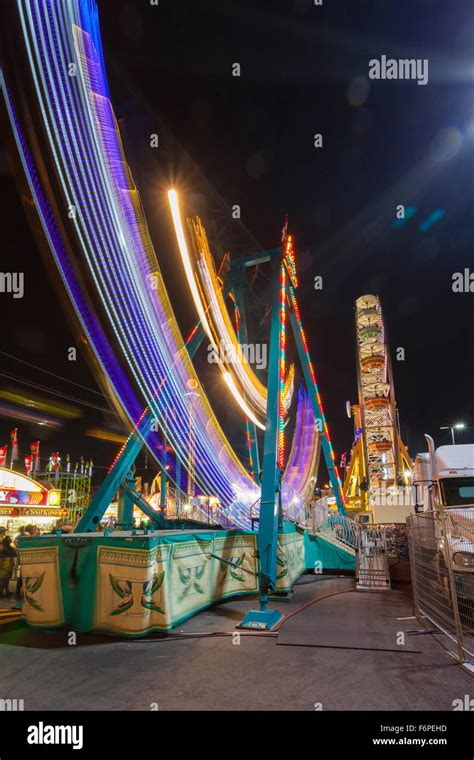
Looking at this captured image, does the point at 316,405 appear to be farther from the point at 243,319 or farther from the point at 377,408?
the point at 377,408

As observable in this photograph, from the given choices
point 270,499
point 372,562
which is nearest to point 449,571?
point 270,499

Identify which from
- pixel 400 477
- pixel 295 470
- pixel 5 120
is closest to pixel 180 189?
pixel 5 120

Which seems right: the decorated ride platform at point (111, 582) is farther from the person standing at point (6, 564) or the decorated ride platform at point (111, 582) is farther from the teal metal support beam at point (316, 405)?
the teal metal support beam at point (316, 405)

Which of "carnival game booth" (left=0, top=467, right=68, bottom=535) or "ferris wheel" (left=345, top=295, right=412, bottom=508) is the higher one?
"ferris wheel" (left=345, top=295, right=412, bottom=508)

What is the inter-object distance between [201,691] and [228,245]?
1143 centimetres

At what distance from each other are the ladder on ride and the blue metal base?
196 inches

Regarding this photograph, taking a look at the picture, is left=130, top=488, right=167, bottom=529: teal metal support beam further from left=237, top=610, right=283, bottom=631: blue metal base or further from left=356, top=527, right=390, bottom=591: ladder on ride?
left=356, top=527, right=390, bottom=591: ladder on ride

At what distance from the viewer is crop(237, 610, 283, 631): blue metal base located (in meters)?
7.32

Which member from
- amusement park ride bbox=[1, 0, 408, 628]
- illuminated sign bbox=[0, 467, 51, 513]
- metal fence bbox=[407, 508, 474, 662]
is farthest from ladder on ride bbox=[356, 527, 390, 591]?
illuminated sign bbox=[0, 467, 51, 513]

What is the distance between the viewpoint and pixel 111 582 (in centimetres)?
697

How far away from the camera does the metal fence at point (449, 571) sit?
6203 mm

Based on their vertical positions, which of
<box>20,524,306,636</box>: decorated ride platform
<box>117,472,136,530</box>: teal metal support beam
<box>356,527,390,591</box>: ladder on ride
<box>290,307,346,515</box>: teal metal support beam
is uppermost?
<box>290,307,346,515</box>: teal metal support beam
